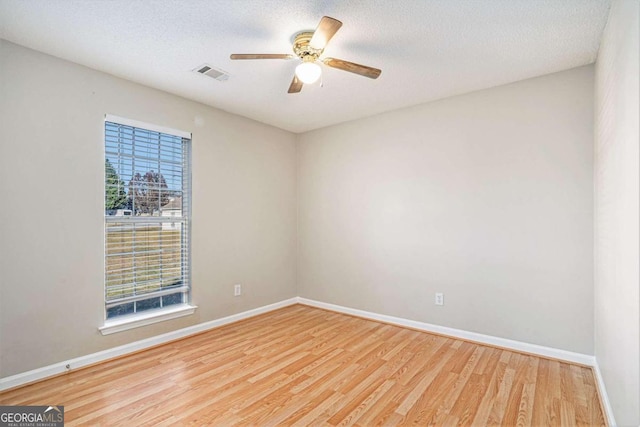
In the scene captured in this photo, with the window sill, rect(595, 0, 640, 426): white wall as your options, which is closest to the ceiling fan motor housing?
rect(595, 0, 640, 426): white wall

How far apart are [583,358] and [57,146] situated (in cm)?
475

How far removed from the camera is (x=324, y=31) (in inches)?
74.7

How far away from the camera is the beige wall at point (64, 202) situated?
2.36 m

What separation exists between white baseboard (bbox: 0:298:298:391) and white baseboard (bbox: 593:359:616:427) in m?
3.41

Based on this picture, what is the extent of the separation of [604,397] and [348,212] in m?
2.92

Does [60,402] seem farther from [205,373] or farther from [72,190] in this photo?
[72,190]

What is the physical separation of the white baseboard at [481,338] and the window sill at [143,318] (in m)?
1.93

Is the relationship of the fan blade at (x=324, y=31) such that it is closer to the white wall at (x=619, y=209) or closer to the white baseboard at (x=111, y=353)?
the white wall at (x=619, y=209)

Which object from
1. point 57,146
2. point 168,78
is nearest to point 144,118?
point 168,78

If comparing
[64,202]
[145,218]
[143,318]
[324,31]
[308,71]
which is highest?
[324,31]

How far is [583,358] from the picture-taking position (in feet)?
8.91

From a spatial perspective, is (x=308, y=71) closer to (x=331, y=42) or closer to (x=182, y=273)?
(x=331, y=42)

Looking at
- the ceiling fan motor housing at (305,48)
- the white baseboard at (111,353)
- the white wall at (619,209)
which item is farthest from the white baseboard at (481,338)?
the ceiling fan motor housing at (305,48)

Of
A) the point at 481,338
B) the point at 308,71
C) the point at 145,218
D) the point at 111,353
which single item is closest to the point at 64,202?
the point at 145,218
